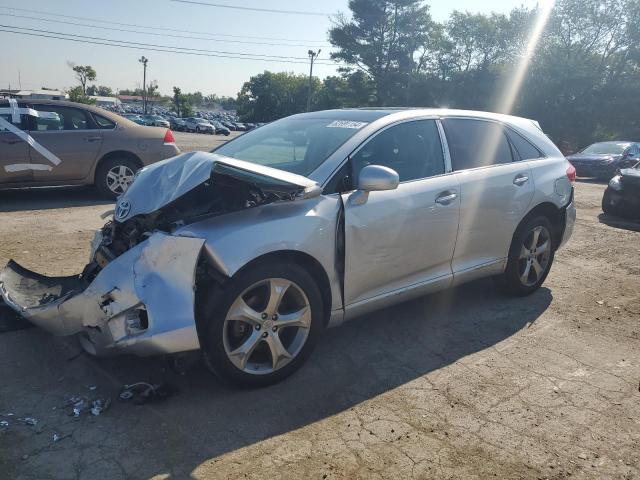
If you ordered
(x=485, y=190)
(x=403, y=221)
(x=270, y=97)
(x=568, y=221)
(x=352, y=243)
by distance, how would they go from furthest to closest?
(x=270, y=97) → (x=568, y=221) → (x=485, y=190) → (x=403, y=221) → (x=352, y=243)

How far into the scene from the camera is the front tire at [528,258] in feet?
14.8

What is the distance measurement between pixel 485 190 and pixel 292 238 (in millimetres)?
1874

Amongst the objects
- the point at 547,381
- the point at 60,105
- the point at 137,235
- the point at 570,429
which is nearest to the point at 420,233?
the point at 547,381

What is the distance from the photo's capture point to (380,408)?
2.98m

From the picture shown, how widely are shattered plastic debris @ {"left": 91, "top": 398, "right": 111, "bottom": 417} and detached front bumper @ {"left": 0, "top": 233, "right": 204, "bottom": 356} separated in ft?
0.88

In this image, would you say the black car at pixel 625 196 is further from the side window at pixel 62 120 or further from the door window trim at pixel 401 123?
the side window at pixel 62 120

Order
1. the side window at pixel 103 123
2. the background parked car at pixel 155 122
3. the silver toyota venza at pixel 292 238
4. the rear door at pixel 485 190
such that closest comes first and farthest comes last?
the silver toyota venza at pixel 292 238 < the rear door at pixel 485 190 < the side window at pixel 103 123 < the background parked car at pixel 155 122

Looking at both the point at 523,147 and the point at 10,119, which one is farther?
the point at 10,119

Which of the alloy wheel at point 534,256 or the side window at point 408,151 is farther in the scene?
the alloy wheel at point 534,256

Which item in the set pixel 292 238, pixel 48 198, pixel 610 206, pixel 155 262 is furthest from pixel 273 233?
pixel 610 206

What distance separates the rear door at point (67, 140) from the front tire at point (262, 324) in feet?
19.9

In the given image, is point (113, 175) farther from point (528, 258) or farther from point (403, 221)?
point (528, 258)

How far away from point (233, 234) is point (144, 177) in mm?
1069

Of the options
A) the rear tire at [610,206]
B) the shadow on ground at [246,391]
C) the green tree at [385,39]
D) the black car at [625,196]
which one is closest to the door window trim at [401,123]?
the shadow on ground at [246,391]
